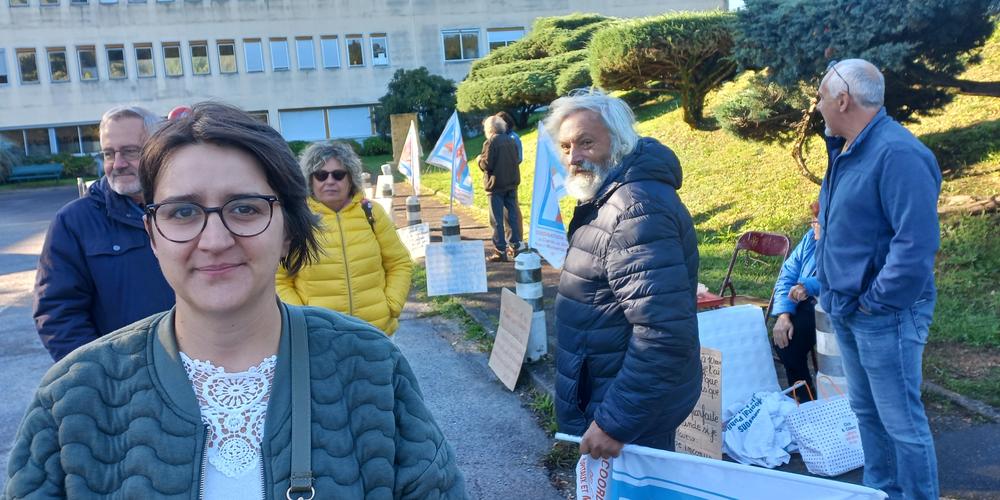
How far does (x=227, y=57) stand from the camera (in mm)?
43000

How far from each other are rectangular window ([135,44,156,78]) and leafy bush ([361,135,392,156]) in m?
13.1

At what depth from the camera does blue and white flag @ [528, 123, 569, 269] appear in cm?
596

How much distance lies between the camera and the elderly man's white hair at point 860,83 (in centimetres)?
331

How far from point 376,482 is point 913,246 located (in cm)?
255

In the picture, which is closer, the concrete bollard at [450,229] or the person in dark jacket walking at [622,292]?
the person in dark jacket walking at [622,292]

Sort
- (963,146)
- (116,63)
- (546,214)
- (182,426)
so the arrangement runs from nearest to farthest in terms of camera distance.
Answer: (182,426) < (546,214) < (963,146) < (116,63)

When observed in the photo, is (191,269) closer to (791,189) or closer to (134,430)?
(134,430)

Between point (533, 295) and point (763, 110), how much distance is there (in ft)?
12.8

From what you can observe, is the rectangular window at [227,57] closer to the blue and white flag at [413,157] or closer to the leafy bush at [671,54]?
the blue and white flag at [413,157]

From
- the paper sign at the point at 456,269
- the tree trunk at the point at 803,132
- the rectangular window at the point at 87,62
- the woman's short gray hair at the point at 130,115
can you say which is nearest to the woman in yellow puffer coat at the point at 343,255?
the woman's short gray hair at the point at 130,115

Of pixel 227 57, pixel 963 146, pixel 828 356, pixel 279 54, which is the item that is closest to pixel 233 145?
pixel 828 356

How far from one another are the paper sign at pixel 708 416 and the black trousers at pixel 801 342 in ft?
3.16

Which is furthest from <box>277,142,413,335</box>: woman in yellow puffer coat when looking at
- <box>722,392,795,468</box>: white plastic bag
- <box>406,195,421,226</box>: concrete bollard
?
<box>406,195,421,226</box>: concrete bollard

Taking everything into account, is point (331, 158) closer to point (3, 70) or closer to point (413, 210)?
point (413, 210)
